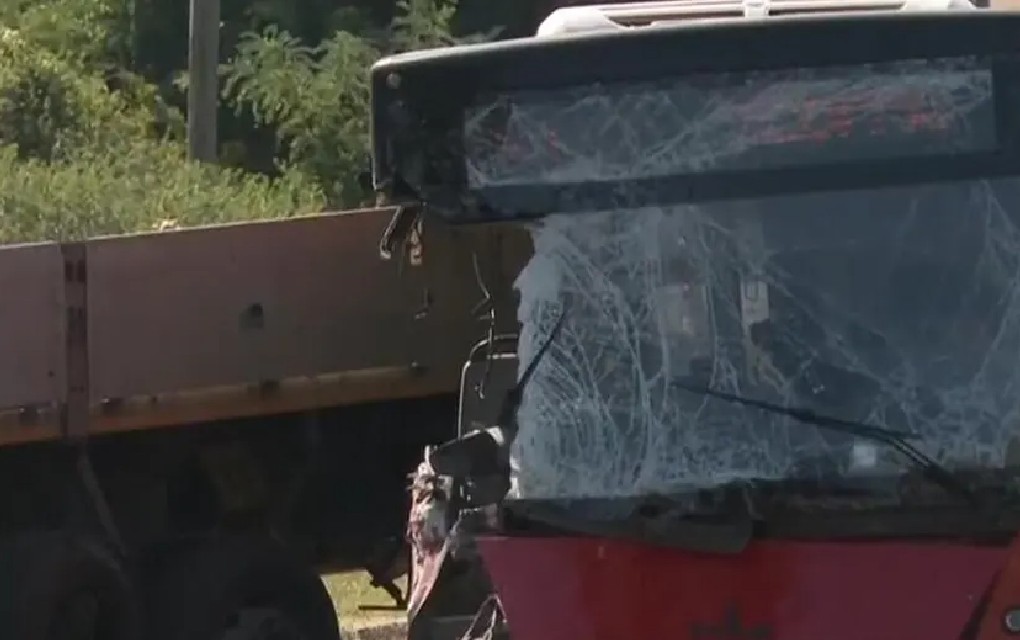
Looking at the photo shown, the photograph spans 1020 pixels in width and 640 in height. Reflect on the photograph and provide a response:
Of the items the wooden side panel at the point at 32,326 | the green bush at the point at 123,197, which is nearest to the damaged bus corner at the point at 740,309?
the wooden side panel at the point at 32,326

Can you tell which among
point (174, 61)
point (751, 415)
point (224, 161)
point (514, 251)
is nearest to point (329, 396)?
point (514, 251)

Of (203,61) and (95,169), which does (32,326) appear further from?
(95,169)

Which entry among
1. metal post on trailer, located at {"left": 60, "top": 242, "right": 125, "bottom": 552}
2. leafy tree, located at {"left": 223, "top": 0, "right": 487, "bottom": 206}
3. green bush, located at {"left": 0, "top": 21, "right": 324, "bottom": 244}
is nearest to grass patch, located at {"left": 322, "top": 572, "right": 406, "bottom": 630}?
green bush, located at {"left": 0, "top": 21, "right": 324, "bottom": 244}

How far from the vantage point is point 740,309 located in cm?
559

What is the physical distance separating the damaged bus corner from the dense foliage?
7896 mm

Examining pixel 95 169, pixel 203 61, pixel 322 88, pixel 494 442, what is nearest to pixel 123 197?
pixel 203 61

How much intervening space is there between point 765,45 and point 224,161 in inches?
784

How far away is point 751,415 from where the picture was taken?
18.1 feet

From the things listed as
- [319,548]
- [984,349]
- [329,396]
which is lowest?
[319,548]

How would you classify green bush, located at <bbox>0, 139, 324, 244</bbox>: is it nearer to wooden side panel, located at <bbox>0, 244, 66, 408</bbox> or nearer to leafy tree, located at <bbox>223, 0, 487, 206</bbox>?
leafy tree, located at <bbox>223, 0, 487, 206</bbox>

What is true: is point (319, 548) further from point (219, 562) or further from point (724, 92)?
point (724, 92)

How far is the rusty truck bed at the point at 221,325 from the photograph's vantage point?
7.21 meters

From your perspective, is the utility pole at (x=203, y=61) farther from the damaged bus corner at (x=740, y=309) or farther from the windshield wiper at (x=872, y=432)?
the windshield wiper at (x=872, y=432)

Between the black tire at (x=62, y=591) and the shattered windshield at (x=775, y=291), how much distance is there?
224cm
